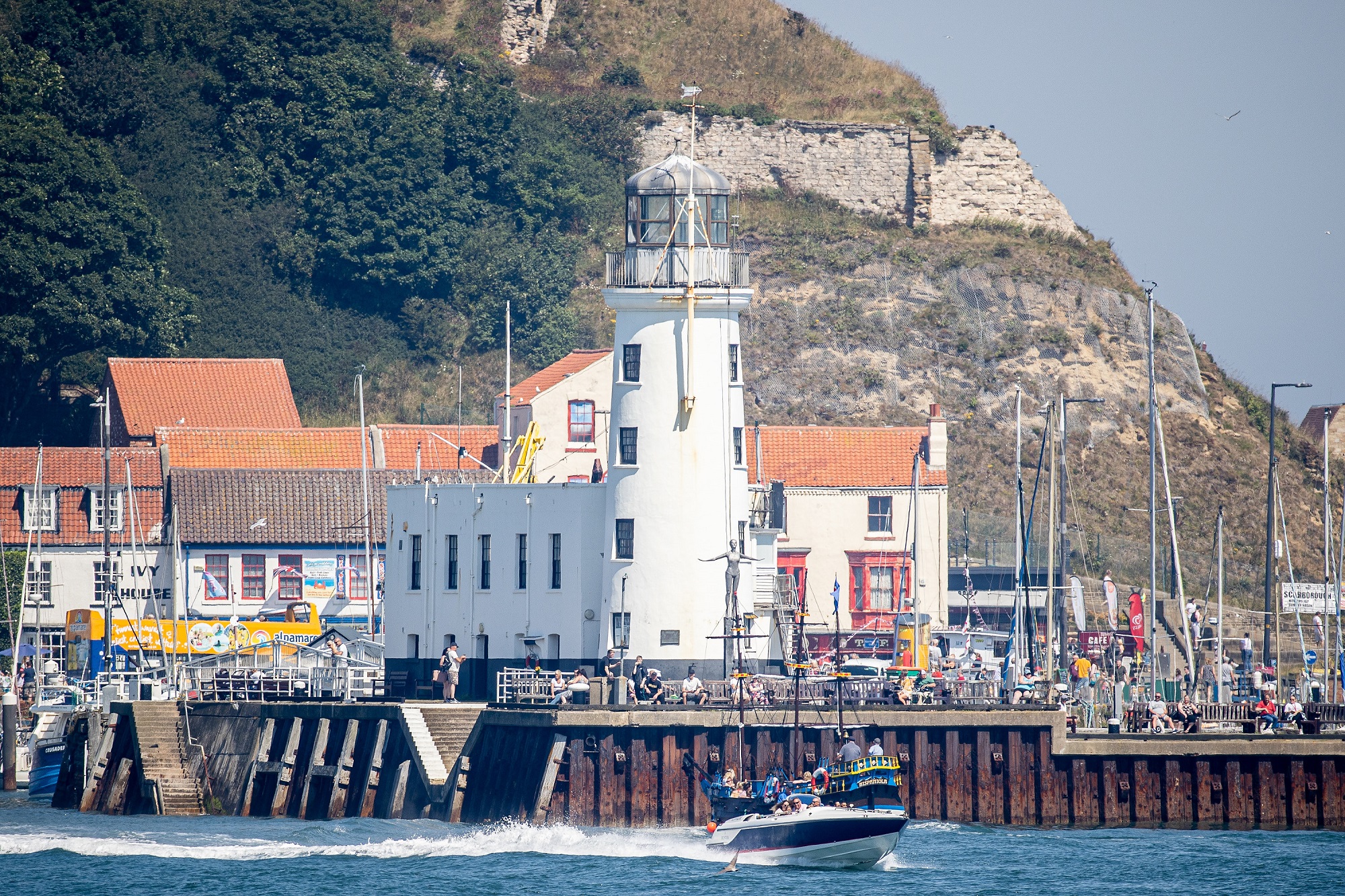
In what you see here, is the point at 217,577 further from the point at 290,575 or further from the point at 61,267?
the point at 61,267

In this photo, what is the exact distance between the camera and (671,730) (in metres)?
50.0

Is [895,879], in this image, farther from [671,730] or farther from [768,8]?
[768,8]

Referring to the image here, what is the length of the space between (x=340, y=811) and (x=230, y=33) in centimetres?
5783

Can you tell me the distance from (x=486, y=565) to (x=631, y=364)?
6.65m

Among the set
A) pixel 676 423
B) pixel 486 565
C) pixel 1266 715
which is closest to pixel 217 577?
pixel 486 565

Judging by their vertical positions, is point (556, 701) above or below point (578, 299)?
below

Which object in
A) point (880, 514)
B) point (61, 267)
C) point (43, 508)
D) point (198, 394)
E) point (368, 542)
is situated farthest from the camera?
point (61, 267)

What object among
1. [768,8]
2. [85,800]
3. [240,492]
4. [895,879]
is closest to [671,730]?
[895,879]

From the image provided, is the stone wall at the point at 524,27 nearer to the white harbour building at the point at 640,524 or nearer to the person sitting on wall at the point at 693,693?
the white harbour building at the point at 640,524

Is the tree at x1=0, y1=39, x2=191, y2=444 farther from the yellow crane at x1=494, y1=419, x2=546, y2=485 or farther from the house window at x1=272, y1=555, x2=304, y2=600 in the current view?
the yellow crane at x1=494, y1=419, x2=546, y2=485

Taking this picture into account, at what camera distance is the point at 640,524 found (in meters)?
55.2

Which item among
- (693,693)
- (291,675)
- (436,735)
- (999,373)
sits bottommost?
(436,735)

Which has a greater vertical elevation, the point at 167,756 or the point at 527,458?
the point at 527,458

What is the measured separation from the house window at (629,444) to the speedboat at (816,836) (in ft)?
38.5
